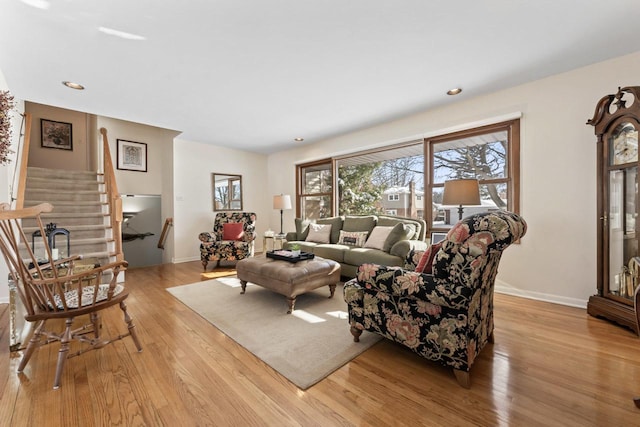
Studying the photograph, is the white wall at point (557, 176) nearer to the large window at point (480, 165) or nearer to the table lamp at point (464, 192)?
the large window at point (480, 165)

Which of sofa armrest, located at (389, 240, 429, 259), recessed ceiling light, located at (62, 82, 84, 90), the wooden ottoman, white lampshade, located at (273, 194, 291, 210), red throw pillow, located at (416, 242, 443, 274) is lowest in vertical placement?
the wooden ottoman

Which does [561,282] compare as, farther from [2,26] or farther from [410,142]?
[2,26]

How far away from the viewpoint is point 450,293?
148 centimetres

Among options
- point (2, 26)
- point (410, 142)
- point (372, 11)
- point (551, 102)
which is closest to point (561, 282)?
point (551, 102)

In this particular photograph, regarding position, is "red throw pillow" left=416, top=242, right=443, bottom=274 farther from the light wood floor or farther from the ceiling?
the ceiling

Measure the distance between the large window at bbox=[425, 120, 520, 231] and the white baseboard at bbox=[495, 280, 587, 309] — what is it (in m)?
0.94

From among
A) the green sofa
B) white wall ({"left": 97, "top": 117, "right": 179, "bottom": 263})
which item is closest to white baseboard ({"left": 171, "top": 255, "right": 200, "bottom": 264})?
white wall ({"left": 97, "top": 117, "right": 179, "bottom": 263})

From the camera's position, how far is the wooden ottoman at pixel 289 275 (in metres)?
2.66

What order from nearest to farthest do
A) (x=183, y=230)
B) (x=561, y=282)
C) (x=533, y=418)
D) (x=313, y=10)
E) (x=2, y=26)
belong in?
(x=533, y=418), (x=313, y=10), (x=2, y=26), (x=561, y=282), (x=183, y=230)

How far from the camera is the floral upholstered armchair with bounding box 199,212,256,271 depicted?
455cm

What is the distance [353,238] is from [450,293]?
268cm

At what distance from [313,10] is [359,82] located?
120 cm

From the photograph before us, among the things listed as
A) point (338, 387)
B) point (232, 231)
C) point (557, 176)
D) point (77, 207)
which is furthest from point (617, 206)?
point (77, 207)

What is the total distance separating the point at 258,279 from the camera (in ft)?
9.73
